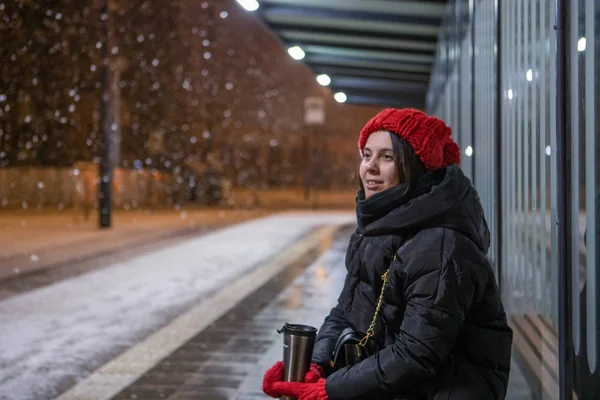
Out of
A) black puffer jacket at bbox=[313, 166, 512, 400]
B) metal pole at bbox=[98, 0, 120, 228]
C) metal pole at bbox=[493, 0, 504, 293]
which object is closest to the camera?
black puffer jacket at bbox=[313, 166, 512, 400]

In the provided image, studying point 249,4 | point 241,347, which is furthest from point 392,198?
point 249,4

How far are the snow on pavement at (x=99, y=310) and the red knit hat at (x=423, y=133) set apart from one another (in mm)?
3549

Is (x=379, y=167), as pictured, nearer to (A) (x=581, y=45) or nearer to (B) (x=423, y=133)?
(B) (x=423, y=133)

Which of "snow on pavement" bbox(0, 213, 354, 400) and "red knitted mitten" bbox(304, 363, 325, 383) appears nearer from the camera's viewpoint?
"red knitted mitten" bbox(304, 363, 325, 383)

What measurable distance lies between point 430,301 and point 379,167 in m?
0.46

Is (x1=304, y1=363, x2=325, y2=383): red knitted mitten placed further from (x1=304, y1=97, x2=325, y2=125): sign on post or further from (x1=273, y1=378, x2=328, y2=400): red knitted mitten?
(x1=304, y1=97, x2=325, y2=125): sign on post

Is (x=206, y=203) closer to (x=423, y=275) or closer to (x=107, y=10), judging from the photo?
(x=107, y=10)

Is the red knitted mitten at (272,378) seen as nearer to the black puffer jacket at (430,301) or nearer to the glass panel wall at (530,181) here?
the black puffer jacket at (430,301)

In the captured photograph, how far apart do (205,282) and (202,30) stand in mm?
15888

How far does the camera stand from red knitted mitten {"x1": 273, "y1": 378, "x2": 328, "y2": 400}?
2123mm

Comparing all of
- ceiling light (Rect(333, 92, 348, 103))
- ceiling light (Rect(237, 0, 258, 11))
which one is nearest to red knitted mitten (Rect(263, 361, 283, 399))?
ceiling light (Rect(237, 0, 258, 11))

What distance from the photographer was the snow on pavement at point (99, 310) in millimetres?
5555

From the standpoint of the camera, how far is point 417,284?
2.03 metres

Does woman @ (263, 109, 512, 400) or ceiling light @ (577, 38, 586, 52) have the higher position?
ceiling light @ (577, 38, 586, 52)
